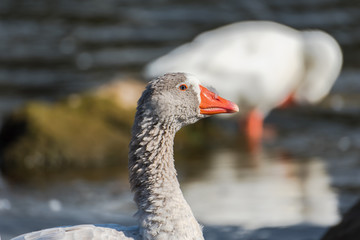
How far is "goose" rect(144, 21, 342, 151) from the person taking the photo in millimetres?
10500

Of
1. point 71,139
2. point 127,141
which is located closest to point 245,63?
point 127,141

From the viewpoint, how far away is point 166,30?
54.6 feet

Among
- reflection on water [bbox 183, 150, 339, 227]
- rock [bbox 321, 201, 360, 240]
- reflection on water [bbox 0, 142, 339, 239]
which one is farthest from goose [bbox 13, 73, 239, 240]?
reflection on water [bbox 183, 150, 339, 227]

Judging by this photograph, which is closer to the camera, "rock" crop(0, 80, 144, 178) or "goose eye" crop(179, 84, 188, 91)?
"goose eye" crop(179, 84, 188, 91)

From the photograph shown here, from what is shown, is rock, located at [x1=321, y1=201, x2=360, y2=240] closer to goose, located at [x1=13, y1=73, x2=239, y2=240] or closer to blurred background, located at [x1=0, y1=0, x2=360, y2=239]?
blurred background, located at [x1=0, y1=0, x2=360, y2=239]

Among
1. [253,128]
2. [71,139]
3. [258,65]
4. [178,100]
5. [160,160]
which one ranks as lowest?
[160,160]

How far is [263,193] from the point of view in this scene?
300 inches

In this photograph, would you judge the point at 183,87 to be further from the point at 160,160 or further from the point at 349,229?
the point at 349,229

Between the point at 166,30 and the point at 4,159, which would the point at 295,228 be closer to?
the point at 4,159

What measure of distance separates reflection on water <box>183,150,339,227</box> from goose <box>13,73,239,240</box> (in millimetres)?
2502

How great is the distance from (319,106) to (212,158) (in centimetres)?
367

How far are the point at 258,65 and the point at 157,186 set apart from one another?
6616 mm

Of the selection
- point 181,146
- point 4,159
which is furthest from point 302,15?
point 4,159

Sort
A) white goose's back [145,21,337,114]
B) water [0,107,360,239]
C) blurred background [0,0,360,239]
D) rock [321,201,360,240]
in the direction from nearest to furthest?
1. rock [321,201,360,240]
2. water [0,107,360,239]
3. blurred background [0,0,360,239]
4. white goose's back [145,21,337,114]
